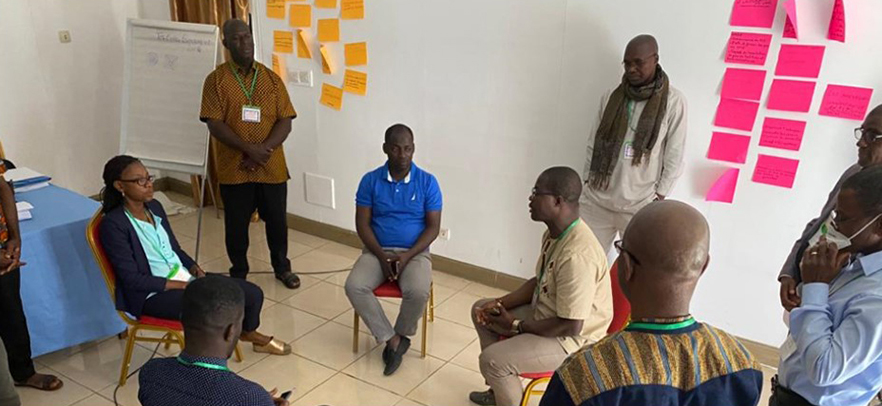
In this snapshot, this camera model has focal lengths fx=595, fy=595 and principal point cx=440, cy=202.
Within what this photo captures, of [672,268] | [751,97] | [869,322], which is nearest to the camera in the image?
[672,268]

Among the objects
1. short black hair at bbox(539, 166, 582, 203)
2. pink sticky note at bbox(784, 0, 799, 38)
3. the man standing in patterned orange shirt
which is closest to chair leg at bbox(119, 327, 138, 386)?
the man standing in patterned orange shirt

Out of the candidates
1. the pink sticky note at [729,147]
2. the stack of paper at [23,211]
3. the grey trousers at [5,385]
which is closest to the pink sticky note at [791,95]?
the pink sticky note at [729,147]

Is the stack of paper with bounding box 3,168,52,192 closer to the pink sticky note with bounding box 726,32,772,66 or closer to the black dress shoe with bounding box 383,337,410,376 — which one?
the black dress shoe with bounding box 383,337,410,376

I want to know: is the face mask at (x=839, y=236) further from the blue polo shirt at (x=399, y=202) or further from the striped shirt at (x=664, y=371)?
the blue polo shirt at (x=399, y=202)

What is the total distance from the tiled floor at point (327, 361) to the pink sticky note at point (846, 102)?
1300mm

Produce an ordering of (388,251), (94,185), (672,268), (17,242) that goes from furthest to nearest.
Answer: (94,185)
(388,251)
(17,242)
(672,268)

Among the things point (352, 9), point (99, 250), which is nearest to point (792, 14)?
point (352, 9)

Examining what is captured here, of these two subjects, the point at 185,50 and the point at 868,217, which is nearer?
the point at 868,217

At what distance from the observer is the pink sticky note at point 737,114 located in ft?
9.17

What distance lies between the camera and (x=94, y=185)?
5.14 metres

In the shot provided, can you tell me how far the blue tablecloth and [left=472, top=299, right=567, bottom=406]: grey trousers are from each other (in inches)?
78.0

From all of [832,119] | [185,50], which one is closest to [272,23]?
[185,50]

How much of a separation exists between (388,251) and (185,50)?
2.27 meters

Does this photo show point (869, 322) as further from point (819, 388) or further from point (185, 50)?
point (185, 50)
